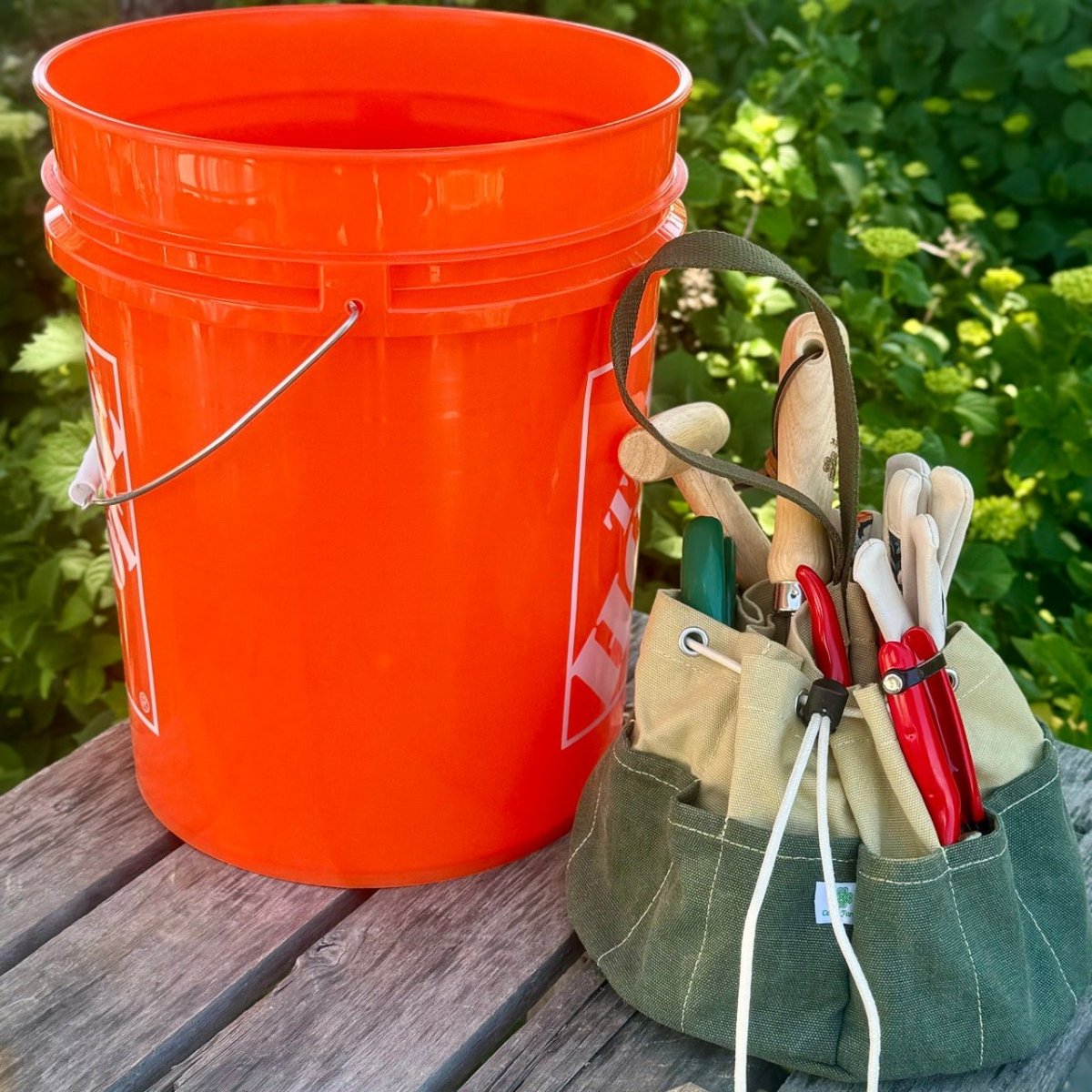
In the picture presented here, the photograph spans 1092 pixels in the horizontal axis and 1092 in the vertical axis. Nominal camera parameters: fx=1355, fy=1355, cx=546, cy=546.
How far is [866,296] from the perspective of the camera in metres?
1.71

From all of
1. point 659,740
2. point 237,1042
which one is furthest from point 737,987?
point 237,1042

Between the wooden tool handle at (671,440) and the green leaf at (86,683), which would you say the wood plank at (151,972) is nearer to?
the wooden tool handle at (671,440)

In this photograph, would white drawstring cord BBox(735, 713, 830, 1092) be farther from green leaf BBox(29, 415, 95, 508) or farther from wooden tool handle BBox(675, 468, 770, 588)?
green leaf BBox(29, 415, 95, 508)

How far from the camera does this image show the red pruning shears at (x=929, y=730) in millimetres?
851

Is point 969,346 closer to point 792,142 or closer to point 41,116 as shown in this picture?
point 792,142

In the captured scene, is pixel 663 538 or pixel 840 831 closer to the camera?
pixel 840 831

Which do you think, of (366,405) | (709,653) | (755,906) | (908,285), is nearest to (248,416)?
(366,405)

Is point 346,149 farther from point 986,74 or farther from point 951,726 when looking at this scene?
point 986,74

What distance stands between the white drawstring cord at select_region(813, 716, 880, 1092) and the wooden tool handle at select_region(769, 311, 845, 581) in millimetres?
143

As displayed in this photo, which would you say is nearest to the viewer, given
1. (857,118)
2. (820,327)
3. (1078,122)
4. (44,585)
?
(820,327)

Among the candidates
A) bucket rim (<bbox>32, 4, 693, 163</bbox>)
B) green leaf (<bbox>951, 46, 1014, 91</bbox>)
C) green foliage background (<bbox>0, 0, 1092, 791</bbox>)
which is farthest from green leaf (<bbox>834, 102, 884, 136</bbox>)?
bucket rim (<bbox>32, 4, 693, 163</bbox>)

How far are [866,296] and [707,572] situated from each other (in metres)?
0.88

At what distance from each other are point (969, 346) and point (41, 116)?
1.44 m

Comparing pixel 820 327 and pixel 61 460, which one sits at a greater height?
pixel 820 327
